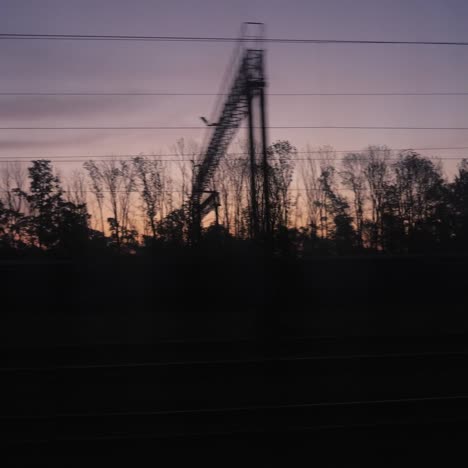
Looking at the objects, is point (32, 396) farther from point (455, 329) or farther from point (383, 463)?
point (455, 329)

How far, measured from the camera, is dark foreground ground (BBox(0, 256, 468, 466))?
4871mm

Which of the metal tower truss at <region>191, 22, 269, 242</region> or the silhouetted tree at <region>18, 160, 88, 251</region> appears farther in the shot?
the silhouetted tree at <region>18, 160, 88, 251</region>

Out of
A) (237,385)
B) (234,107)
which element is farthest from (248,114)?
(237,385)

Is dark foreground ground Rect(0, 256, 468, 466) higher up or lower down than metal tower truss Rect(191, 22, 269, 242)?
lower down

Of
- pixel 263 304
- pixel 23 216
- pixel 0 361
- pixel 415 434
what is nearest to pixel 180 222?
pixel 23 216

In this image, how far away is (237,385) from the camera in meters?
7.09

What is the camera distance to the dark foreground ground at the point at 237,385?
4871 millimetres

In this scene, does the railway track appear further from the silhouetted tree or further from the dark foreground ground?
the silhouetted tree

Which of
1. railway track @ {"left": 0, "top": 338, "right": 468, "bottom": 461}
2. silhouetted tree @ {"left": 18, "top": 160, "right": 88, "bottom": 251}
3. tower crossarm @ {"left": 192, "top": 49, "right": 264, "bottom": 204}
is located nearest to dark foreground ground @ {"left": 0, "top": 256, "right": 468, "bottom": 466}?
railway track @ {"left": 0, "top": 338, "right": 468, "bottom": 461}

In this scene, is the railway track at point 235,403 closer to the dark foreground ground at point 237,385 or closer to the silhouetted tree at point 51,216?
the dark foreground ground at point 237,385

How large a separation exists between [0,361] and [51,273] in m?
8.83

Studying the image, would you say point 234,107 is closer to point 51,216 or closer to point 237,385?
point 237,385

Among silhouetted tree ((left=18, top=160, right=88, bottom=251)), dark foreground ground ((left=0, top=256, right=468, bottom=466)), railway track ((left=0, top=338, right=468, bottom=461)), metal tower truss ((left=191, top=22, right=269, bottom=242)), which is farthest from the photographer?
silhouetted tree ((left=18, top=160, right=88, bottom=251))

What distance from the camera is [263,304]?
11.9 meters
